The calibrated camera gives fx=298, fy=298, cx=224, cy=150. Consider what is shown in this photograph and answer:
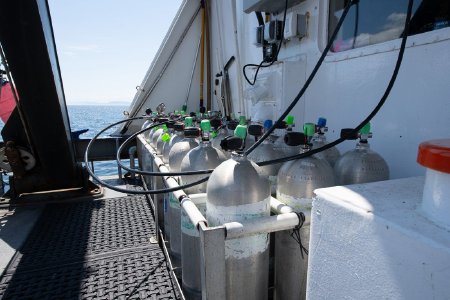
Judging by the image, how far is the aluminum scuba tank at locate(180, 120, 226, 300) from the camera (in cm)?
122

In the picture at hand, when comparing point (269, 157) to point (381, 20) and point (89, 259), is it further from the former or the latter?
point (89, 259)

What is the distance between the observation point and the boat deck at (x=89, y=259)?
1.69m

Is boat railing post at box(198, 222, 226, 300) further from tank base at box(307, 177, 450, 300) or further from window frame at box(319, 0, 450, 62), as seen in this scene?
window frame at box(319, 0, 450, 62)

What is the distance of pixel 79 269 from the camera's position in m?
1.88

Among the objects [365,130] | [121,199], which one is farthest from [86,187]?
[365,130]

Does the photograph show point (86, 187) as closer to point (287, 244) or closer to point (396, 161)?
point (287, 244)

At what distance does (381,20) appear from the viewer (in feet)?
4.68

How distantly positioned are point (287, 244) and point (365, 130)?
1.64 feet

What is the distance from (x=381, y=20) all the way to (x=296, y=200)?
1.04 metres

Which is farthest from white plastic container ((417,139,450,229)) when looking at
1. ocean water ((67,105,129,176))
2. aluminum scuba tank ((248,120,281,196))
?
ocean water ((67,105,129,176))

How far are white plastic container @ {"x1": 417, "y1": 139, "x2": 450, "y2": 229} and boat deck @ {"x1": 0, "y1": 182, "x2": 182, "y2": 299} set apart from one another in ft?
4.56

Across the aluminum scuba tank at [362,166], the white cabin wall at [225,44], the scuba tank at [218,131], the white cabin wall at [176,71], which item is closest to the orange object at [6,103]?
the white cabin wall at [176,71]

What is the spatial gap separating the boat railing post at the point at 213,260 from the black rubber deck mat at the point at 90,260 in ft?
3.00

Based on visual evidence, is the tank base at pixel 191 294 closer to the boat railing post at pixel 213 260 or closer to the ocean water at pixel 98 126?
the boat railing post at pixel 213 260
